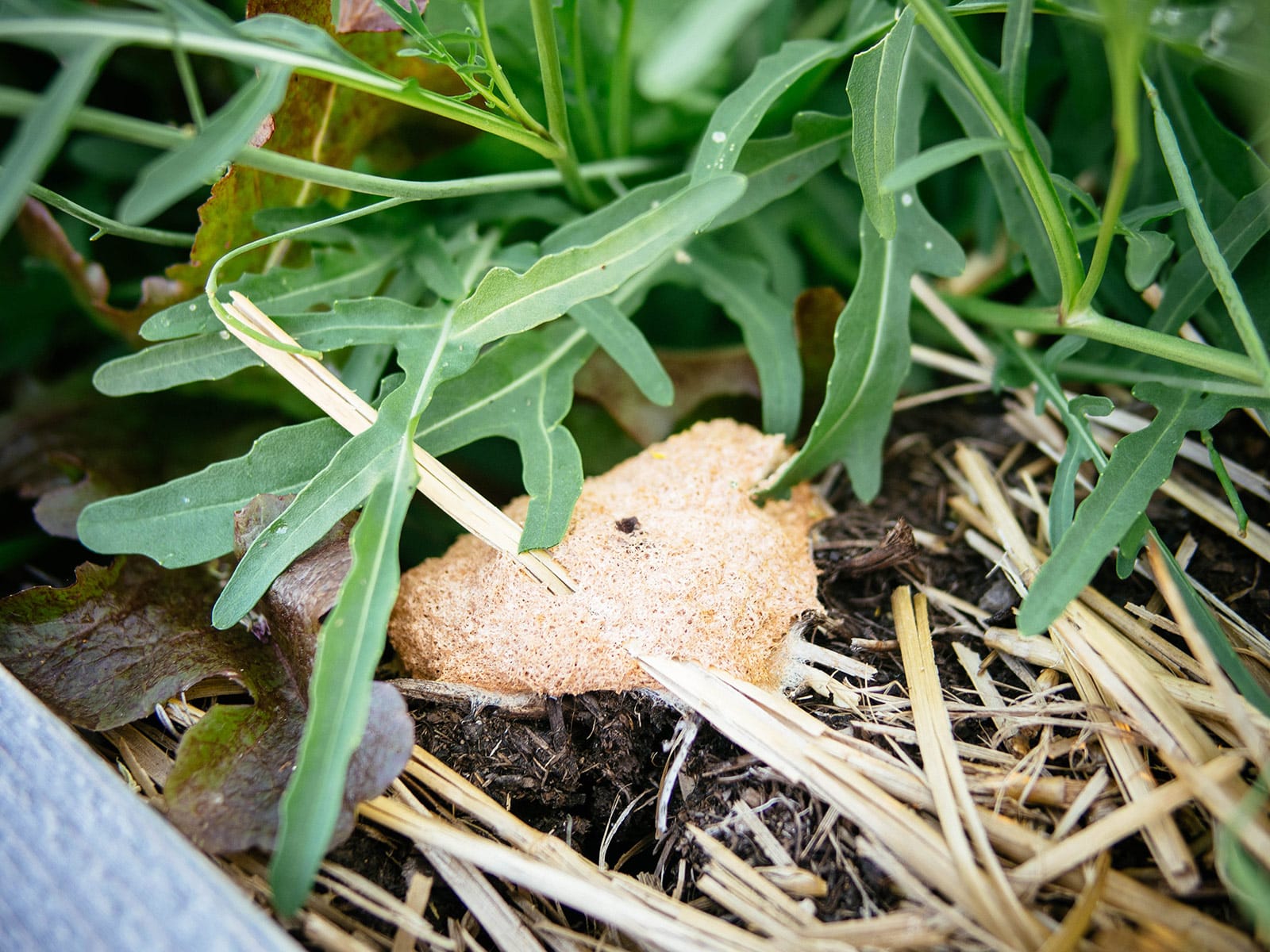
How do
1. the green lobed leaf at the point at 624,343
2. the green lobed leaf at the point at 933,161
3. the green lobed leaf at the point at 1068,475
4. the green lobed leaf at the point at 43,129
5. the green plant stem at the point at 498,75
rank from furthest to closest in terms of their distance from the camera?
the green lobed leaf at the point at 624,343 → the green lobed leaf at the point at 1068,475 → the green plant stem at the point at 498,75 → the green lobed leaf at the point at 933,161 → the green lobed leaf at the point at 43,129

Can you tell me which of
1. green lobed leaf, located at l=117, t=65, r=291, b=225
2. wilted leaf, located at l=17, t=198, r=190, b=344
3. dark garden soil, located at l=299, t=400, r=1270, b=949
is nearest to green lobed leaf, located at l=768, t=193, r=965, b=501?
dark garden soil, located at l=299, t=400, r=1270, b=949

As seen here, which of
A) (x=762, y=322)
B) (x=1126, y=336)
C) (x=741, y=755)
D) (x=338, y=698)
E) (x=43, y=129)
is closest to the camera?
(x=43, y=129)

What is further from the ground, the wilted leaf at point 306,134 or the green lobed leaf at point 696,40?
the green lobed leaf at point 696,40

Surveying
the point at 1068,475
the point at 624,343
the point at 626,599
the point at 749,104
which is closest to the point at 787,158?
the point at 749,104

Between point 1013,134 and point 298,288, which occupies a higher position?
point 1013,134

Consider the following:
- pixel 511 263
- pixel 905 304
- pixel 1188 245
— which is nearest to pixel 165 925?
pixel 511 263

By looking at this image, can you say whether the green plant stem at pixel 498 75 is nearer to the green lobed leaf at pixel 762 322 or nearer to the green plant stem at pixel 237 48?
the green plant stem at pixel 237 48

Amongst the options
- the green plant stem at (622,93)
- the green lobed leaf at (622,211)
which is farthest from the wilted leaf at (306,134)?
the green lobed leaf at (622,211)

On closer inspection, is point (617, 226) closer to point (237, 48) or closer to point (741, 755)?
point (237, 48)
